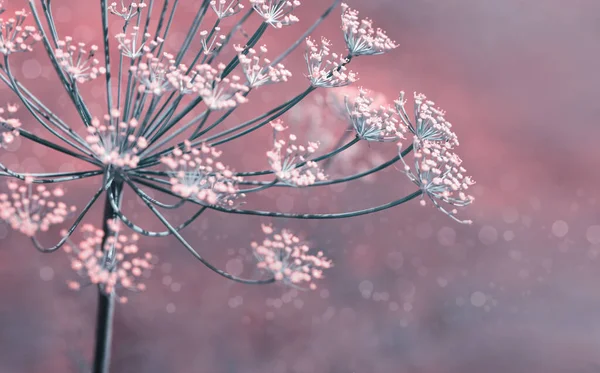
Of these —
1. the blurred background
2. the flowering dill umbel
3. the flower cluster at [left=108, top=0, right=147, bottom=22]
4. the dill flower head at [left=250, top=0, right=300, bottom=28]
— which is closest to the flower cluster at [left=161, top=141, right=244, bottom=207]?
the flowering dill umbel

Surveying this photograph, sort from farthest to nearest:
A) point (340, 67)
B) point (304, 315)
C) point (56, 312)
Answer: point (304, 315), point (56, 312), point (340, 67)

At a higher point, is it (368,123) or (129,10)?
(129,10)

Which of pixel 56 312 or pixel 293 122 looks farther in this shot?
pixel 293 122

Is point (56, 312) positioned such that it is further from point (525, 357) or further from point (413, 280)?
point (525, 357)

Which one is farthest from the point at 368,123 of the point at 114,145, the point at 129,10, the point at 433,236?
the point at 433,236

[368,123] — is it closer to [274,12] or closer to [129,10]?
[274,12]

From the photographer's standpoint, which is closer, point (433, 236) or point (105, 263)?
point (105, 263)

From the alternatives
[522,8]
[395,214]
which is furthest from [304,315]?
[522,8]
